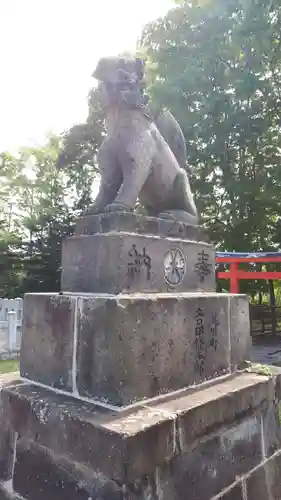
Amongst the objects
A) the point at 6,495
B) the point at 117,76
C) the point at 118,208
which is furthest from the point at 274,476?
the point at 117,76

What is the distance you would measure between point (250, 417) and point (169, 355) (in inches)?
28.9

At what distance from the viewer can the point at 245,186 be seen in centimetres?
1012

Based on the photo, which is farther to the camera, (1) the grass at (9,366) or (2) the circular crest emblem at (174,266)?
(1) the grass at (9,366)

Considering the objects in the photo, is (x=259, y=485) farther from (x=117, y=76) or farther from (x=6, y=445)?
(x=117, y=76)

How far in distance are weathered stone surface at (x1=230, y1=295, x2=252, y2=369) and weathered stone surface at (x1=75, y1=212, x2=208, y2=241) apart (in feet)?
1.87

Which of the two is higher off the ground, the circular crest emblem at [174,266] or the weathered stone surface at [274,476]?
the circular crest emblem at [174,266]

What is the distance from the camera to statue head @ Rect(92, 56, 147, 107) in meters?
2.23

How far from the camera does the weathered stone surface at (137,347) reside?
5.79ft

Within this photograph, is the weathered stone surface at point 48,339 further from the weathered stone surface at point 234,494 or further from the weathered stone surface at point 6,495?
the weathered stone surface at point 234,494

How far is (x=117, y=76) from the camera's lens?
2.23m

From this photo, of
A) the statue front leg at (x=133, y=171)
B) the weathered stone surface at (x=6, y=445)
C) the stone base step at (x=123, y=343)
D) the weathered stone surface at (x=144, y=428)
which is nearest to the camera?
the weathered stone surface at (x=144, y=428)

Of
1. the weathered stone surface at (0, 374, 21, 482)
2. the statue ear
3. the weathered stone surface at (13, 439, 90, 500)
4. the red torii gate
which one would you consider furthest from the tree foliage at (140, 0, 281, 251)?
the weathered stone surface at (13, 439, 90, 500)

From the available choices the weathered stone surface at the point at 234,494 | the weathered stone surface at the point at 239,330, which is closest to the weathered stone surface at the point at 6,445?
the weathered stone surface at the point at 234,494

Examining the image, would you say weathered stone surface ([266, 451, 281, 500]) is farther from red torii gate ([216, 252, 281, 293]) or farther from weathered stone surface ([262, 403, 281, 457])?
red torii gate ([216, 252, 281, 293])
